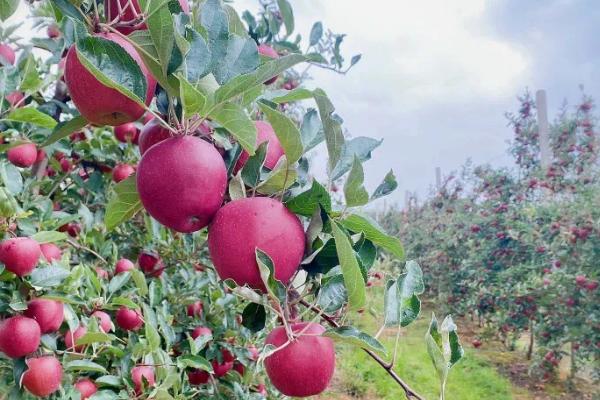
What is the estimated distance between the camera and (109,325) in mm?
1117

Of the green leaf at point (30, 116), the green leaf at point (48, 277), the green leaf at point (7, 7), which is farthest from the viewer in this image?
the green leaf at point (48, 277)

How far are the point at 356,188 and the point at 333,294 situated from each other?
0.31ft

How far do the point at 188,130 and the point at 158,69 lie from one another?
0.05 metres

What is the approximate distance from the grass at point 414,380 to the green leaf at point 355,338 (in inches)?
121

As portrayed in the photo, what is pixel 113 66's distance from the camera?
1.29 ft

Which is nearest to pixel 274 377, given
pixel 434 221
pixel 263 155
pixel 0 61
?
pixel 263 155

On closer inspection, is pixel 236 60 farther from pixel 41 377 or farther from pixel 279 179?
pixel 41 377

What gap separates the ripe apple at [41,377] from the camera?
36.4 inches

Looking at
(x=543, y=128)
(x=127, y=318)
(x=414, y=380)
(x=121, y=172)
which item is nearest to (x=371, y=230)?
(x=127, y=318)

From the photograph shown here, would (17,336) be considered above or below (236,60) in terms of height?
below

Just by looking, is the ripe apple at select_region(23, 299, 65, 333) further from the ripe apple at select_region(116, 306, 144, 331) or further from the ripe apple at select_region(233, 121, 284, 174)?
the ripe apple at select_region(233, 121, 284, 174)

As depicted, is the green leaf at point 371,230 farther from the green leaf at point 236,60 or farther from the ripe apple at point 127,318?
the ripe apple at point 127,318

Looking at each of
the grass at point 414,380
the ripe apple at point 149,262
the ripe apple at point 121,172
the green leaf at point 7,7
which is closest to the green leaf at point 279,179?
the green leaf at point 7,7

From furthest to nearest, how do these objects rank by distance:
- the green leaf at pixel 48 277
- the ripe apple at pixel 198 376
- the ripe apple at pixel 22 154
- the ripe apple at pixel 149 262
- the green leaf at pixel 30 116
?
1. the ripe apple at pixel 149 262
2. the ripe apple at pixel 198 376
3. the ripe apple at pixel 22 154
4. the green leaf at pixel 48 277
5. the green leaf at pixel 30 116
